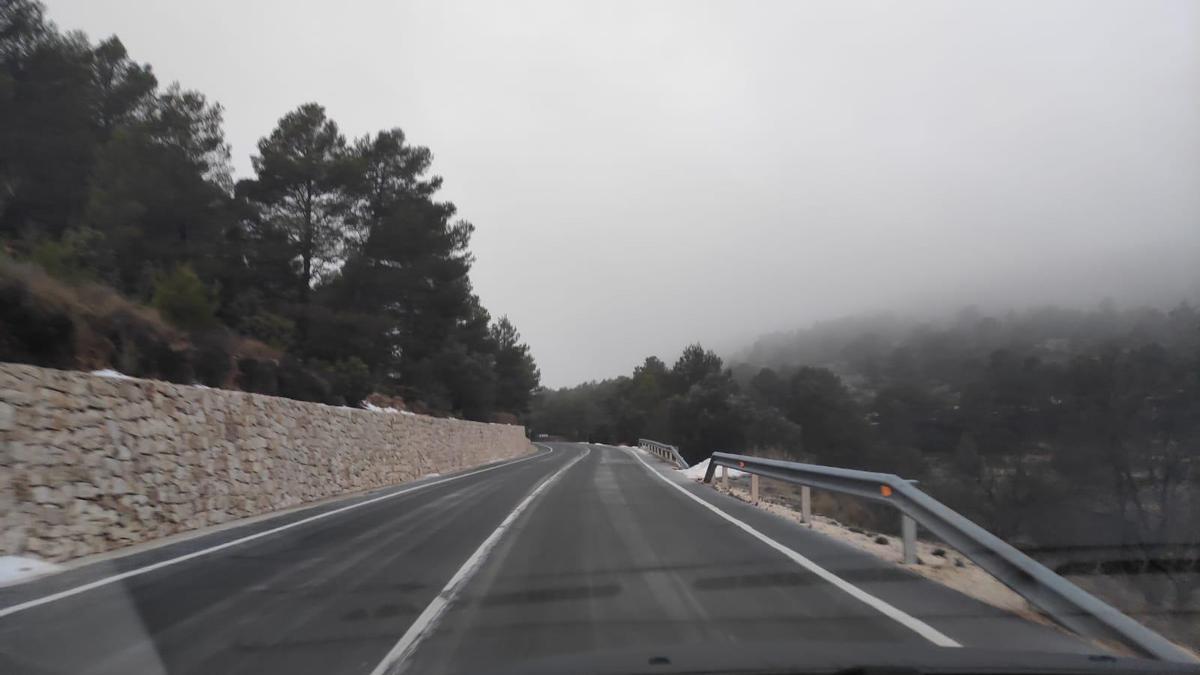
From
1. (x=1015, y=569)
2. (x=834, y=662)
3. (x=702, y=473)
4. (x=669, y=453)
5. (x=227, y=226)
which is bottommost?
(x=834, y=662)

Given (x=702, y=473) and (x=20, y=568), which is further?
(x=702, y=473)

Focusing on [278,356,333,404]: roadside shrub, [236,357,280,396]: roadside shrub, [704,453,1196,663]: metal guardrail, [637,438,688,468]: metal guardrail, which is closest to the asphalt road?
[704,453,1196,663]: metal guardrail

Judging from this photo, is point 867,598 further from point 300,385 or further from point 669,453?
point 669,453

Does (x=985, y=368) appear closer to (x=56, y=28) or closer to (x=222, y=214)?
(x=222, y=214)

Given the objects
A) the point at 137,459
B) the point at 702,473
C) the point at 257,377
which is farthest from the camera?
the point at 702,473

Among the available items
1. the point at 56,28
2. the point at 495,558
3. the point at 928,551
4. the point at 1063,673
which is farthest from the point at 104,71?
the point at 1063,673

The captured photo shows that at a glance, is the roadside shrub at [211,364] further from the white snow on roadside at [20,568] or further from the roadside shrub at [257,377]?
the white snow on roadside at [20,568]

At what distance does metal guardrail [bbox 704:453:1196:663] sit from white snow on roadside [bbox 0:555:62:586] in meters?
9.38

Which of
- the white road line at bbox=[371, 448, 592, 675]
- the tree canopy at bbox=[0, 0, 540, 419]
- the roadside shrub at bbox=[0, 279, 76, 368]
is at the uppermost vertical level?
the tree canopy at bbox=[0, 0, 540, 419]

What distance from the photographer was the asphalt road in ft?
20.2

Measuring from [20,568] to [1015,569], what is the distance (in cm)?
1002

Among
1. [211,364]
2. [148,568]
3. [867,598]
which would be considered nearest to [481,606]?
[867,598]

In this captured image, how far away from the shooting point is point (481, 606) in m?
7.92

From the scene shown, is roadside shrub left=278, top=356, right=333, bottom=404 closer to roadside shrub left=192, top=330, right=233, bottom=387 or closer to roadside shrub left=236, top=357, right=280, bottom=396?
roadside shrub left=236, top=357, right=280, bottom=396
